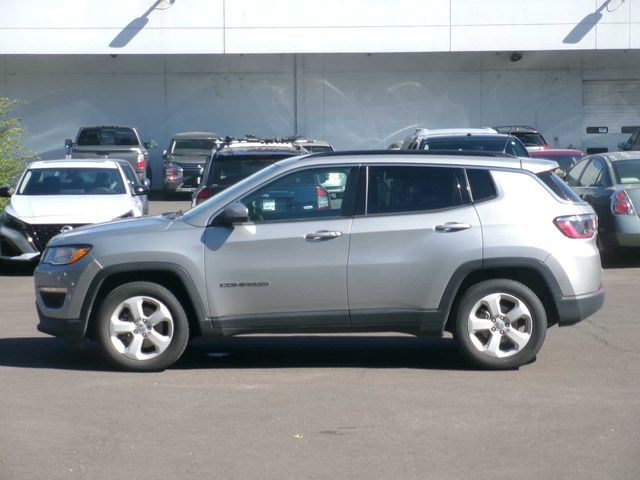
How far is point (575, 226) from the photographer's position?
864 centimetres

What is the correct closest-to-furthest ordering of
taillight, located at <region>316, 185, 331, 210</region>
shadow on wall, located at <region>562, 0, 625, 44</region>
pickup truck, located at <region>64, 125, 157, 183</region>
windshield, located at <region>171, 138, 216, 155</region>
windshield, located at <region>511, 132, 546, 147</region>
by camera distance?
1. taillight, located at <region>316, 185, 331, 210</region>
2. pickup truck, located at <region>64, 125, 157, 183</region>
3. windshield, located at <region>511, 132, 546, 147</region>
4. windshield, located at <region>171, 138, 216, 155</region>
5. shadow on wall, located at <region>562, 0, 625, 44</region>

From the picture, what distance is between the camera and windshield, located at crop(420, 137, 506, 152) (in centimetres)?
1622

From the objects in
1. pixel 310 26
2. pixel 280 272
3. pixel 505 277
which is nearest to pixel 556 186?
pixel 505 277

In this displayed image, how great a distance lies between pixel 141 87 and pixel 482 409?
91.6ft

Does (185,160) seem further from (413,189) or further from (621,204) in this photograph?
(413,189)

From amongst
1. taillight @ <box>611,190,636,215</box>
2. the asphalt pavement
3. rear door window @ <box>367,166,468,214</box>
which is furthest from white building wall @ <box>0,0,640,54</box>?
rear door window @ <box>367,166,468,214</box>

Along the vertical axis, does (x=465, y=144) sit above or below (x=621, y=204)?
above

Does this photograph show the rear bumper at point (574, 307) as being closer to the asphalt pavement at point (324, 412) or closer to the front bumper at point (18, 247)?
the asphalt pavement at point (324, 412)

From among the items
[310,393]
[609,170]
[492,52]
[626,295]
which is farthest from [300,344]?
[492,52]

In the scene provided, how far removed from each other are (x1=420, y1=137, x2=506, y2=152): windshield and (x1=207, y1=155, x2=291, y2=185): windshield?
3.03m

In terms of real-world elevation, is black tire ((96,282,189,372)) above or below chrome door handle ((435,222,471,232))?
below

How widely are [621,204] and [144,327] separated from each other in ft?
27.9

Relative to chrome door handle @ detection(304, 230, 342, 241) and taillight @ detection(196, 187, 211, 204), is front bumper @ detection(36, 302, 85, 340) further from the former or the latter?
taillight @ detection(196, 187, 211, 204)

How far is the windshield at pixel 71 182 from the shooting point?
1628 centimetres
